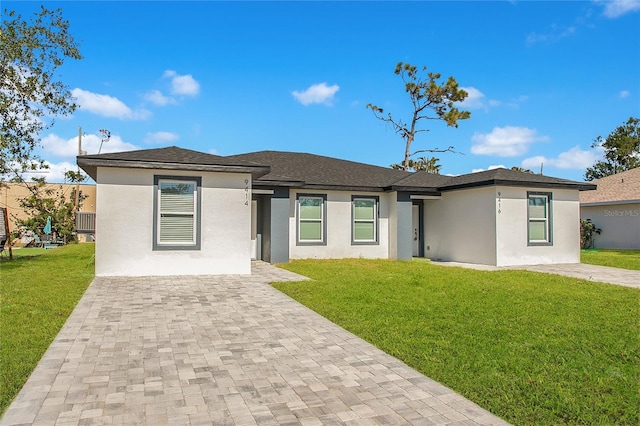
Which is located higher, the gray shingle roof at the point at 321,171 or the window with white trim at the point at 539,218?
the gray shingle roof at the point at 321,171

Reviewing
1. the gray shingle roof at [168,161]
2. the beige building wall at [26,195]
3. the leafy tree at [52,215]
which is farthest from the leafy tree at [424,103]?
the gray shingle roof at [168,161]

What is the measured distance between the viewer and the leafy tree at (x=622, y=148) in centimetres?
4012

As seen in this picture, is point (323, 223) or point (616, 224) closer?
point (323, 223)

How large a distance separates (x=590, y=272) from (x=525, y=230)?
245 cm

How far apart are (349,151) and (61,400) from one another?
26003 mm

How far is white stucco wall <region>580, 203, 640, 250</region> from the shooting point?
2139cm

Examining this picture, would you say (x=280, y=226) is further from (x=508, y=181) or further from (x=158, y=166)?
(x=508, y=181)

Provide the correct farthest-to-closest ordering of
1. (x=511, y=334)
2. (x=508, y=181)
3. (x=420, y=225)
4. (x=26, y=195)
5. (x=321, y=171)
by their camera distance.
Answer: (x=26, y=195) < (x=420, y=225) < (x=321, y=171) < (x=508, y=181) < (x=511, y=334)

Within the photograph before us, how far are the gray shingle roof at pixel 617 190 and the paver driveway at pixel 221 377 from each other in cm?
2193

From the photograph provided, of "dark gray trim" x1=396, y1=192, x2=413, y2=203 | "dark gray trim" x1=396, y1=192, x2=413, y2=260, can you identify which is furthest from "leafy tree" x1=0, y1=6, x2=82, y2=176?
"dark gray trim" x1=396, y1=192, x2=413, y2=260

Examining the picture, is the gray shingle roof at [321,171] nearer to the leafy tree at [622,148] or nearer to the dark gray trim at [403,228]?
the dark gray trim at [403,228]

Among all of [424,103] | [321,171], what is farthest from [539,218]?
[424,103]

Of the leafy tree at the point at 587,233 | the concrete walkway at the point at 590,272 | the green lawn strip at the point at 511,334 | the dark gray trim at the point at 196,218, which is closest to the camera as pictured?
the green lawn strip at the point at 511,334

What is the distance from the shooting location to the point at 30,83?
14047 mm
